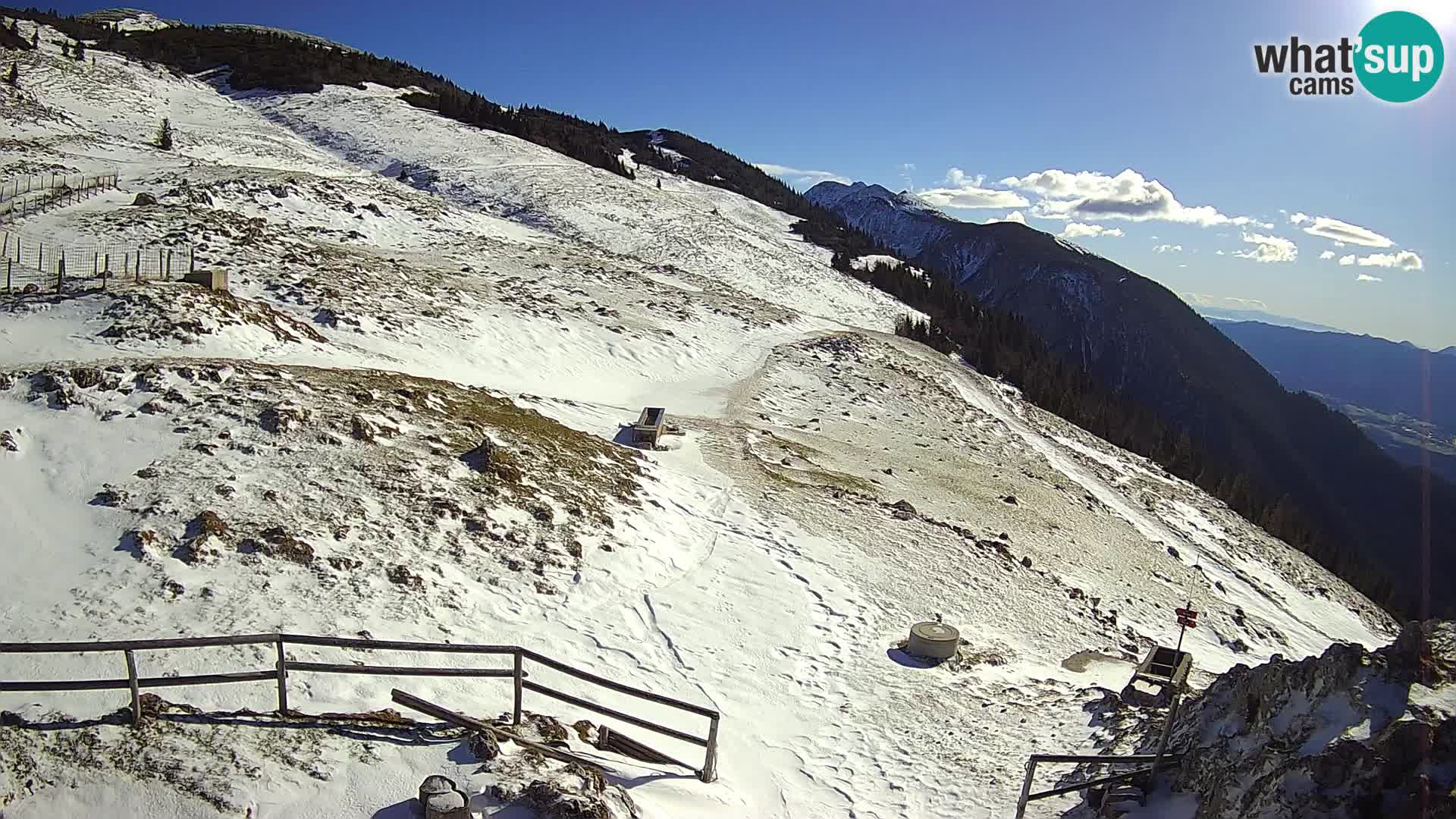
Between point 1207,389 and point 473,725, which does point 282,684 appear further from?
point 1207,389

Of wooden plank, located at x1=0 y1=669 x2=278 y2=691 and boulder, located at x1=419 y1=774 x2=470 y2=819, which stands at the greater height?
wooden plank, located at x1=0 y1=669 x2=278 y2=691

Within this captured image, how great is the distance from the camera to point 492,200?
165ft

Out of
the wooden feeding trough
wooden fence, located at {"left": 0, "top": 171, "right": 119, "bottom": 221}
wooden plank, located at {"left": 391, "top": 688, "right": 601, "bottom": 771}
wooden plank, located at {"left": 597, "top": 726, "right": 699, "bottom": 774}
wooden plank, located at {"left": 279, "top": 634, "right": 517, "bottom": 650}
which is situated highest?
wooden fence, located at {"left": 0, "top": 171, "right": 119, "bottom": 221}

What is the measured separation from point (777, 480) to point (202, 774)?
16.2 meters

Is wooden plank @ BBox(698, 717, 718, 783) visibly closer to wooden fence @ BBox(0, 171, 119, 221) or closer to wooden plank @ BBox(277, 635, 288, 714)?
wooden plank @ BBox(277, 635, 288, 714)

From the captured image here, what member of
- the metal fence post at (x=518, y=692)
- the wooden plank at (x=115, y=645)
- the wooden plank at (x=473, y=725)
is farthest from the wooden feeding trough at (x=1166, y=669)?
the wooden plank at (x=115, y=645)

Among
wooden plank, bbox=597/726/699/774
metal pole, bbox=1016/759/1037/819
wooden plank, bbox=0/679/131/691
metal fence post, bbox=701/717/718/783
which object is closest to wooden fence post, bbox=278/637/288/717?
wooden plank, bbox=0/679/131/691

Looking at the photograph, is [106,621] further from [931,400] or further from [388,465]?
[931,400]

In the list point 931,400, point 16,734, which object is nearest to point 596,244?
point 931,400

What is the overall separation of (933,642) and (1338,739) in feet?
24.0

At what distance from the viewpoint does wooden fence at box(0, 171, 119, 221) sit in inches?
1074

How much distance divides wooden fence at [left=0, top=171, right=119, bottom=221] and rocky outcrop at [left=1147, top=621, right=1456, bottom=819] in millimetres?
36175

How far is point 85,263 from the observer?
925 inches

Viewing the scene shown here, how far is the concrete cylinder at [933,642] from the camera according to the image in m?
14.1
